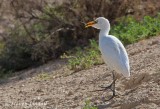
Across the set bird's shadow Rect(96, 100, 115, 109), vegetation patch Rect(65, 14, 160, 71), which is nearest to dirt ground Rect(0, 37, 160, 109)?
bird's shadow Rect(96, 100, 115, 109)

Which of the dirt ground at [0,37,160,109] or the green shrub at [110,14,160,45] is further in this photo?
the green shrub at [110,14,160,45]

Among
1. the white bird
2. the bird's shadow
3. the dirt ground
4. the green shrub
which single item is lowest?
the bird's shadow

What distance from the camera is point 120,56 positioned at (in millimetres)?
9219

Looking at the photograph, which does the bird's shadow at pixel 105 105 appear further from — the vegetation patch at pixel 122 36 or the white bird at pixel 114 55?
the vegetation patch at pixel 122 36

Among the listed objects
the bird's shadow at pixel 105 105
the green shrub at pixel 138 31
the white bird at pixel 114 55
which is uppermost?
the green shrub at pixel 138 31

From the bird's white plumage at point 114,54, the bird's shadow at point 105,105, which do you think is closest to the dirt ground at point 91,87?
the bird's shadow at point 105,105

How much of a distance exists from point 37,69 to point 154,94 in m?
6.37

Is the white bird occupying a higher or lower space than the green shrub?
lower

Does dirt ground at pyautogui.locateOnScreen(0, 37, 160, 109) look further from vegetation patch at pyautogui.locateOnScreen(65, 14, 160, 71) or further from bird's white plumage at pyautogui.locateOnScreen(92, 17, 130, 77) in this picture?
bird's white plumage at pyautogui.locateOnScreen(92, 17, 130, 77)

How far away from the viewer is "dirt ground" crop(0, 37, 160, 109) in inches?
343

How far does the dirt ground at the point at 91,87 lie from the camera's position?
28.6 ft

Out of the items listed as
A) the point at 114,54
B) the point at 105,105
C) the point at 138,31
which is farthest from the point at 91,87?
the point at 138,31

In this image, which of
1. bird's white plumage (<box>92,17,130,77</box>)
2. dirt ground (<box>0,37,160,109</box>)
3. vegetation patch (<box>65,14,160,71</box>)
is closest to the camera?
dirt ground (<box>0,37,160,109</box>)

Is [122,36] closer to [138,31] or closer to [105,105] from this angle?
[138,31]
